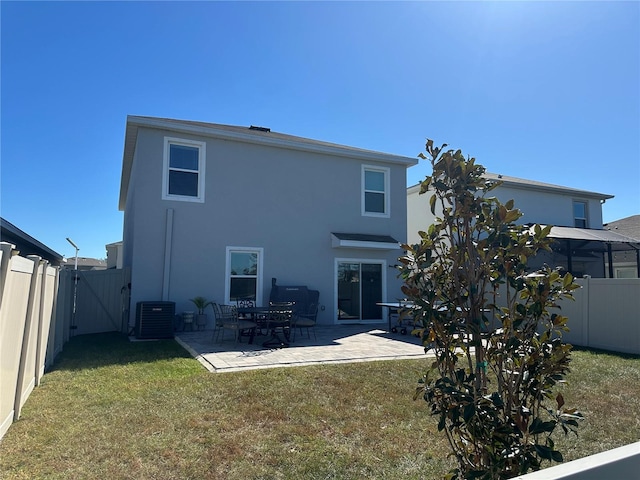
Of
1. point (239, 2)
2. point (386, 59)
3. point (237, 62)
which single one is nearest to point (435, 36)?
point (386, 59)

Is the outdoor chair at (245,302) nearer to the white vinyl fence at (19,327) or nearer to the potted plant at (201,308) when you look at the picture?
the potted plant at (201,308)

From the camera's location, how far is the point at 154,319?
1028 centimetres

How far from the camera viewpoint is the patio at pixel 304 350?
7.29m

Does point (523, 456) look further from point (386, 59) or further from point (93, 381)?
point (386, 59)

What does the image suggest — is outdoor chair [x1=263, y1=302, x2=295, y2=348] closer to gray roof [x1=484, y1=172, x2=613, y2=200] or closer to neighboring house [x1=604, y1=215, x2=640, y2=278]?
gray roof [x1=484, y1=172, x2=613, y2=200]

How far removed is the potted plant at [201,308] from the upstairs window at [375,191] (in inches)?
244

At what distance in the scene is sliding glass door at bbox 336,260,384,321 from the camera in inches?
532

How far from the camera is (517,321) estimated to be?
2211 millimetres

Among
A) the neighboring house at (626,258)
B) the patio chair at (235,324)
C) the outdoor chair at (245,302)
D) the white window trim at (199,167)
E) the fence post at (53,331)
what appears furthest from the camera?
the neighboring house at (626,258)

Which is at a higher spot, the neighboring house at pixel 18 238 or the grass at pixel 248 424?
the neighboring house at pixel 18 238

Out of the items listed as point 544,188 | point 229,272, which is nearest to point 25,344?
point 229,272

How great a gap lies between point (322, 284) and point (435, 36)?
7796 mm

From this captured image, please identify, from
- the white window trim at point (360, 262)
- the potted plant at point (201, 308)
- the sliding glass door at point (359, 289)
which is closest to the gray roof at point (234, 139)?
the white window trim at point (360, 262)

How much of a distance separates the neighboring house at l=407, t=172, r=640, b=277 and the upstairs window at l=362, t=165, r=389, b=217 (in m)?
4.47
